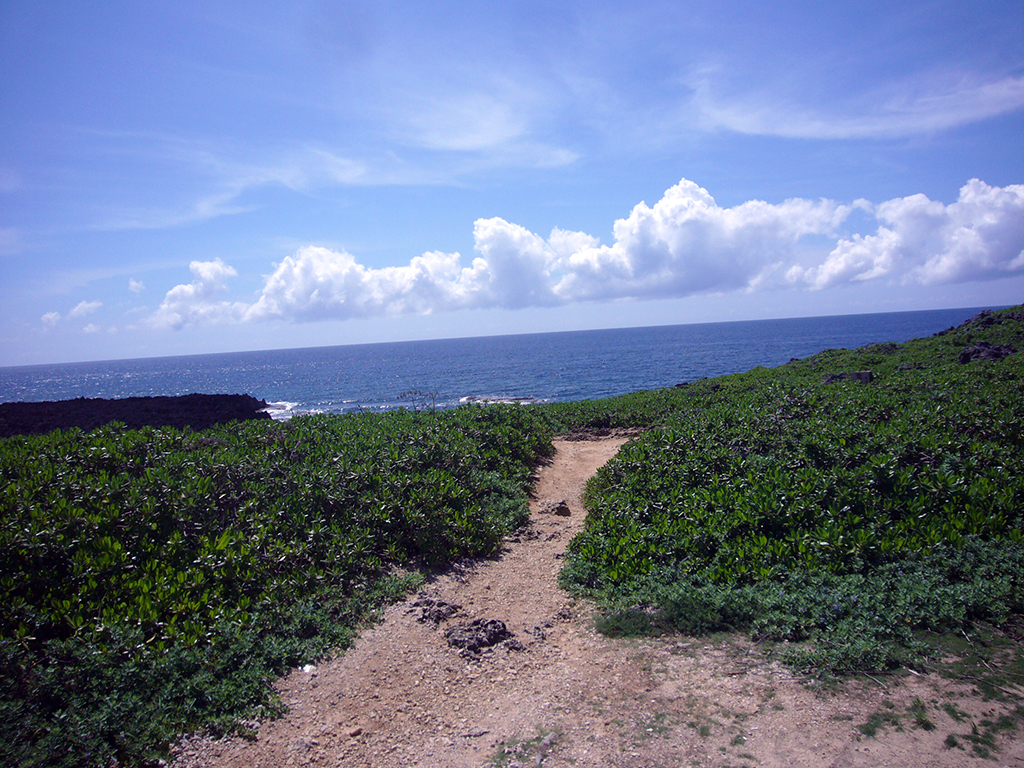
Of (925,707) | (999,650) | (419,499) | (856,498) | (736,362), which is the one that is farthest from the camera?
(736,362)

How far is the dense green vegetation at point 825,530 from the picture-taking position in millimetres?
5266

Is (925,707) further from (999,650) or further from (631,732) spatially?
(631,732)

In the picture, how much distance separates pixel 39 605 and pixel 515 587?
17.6 ft

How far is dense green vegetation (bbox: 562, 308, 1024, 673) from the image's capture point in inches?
207

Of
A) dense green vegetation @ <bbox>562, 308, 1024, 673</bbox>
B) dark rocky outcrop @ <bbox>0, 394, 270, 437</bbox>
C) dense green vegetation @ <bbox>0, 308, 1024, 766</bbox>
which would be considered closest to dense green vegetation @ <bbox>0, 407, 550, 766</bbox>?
dense green vegetation @ <bbox>0, 308, 1024, 766</bbox>

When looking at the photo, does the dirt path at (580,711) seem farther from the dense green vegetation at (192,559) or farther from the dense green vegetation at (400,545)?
the dense green vegetation at (192,559)

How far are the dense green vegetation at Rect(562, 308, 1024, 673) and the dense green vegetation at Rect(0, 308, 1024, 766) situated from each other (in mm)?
30

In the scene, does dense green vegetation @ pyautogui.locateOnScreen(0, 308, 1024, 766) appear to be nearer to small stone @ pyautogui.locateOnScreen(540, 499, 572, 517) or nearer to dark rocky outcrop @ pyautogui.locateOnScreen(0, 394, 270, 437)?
small stone @ pyautogui.locateOnScreen(540, 499, 572, 517)

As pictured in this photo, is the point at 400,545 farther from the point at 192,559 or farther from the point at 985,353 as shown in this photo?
the point at 985,353

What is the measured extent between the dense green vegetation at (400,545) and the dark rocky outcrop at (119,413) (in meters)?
11.9

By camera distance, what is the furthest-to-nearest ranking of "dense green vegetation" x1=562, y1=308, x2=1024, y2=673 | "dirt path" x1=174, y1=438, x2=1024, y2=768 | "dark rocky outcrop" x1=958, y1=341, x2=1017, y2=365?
"dark rocky outcrop" x1=958, y1=341, x2=1017, y2=365, "dense green vegetation" x1=562, y1=308, x2=1024, y2=673, "dirt path" x1=174, y1=438, x2=1024, y2=768

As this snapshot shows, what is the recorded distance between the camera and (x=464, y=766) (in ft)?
13.6

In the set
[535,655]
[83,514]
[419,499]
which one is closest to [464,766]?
[535,655]

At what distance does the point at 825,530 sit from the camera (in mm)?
6641
